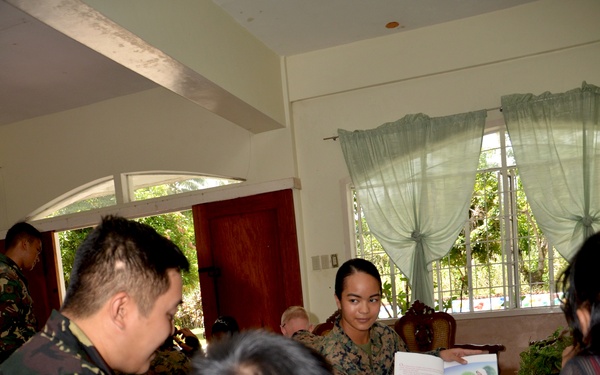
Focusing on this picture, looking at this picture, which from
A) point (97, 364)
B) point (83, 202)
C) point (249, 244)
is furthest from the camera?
point (83, 202)

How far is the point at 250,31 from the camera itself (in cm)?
552

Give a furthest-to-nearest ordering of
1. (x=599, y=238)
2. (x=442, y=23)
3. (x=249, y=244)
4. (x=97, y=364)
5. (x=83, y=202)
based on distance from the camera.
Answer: (x=83, y=202) → (x=249, y=244) → (x=442, y=23) → (x=599, y=238) → (x=97, y=364)

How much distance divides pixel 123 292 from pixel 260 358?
41cm

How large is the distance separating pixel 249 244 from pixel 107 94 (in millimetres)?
2432

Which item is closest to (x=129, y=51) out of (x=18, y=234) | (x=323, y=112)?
(x=18, y=234)

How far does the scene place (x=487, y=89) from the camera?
574 centimetres

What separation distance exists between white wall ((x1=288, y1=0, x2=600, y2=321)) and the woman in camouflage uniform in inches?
132

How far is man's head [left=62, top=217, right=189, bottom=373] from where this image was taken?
123 cm

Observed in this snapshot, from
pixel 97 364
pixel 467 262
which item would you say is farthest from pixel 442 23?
pixel 97 364

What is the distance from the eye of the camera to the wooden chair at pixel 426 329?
4.55 m

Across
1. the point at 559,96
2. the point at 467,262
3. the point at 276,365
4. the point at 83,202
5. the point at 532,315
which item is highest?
the point at 559,96

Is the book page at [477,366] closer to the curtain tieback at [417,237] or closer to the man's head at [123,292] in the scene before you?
the man's head at [123,292]

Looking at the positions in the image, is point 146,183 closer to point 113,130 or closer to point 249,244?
point 113,130

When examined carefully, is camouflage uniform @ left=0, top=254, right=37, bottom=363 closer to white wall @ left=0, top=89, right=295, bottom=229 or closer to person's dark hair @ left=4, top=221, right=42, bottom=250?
person's dark hair @ left=4, top=221, right=42, bottom=250
